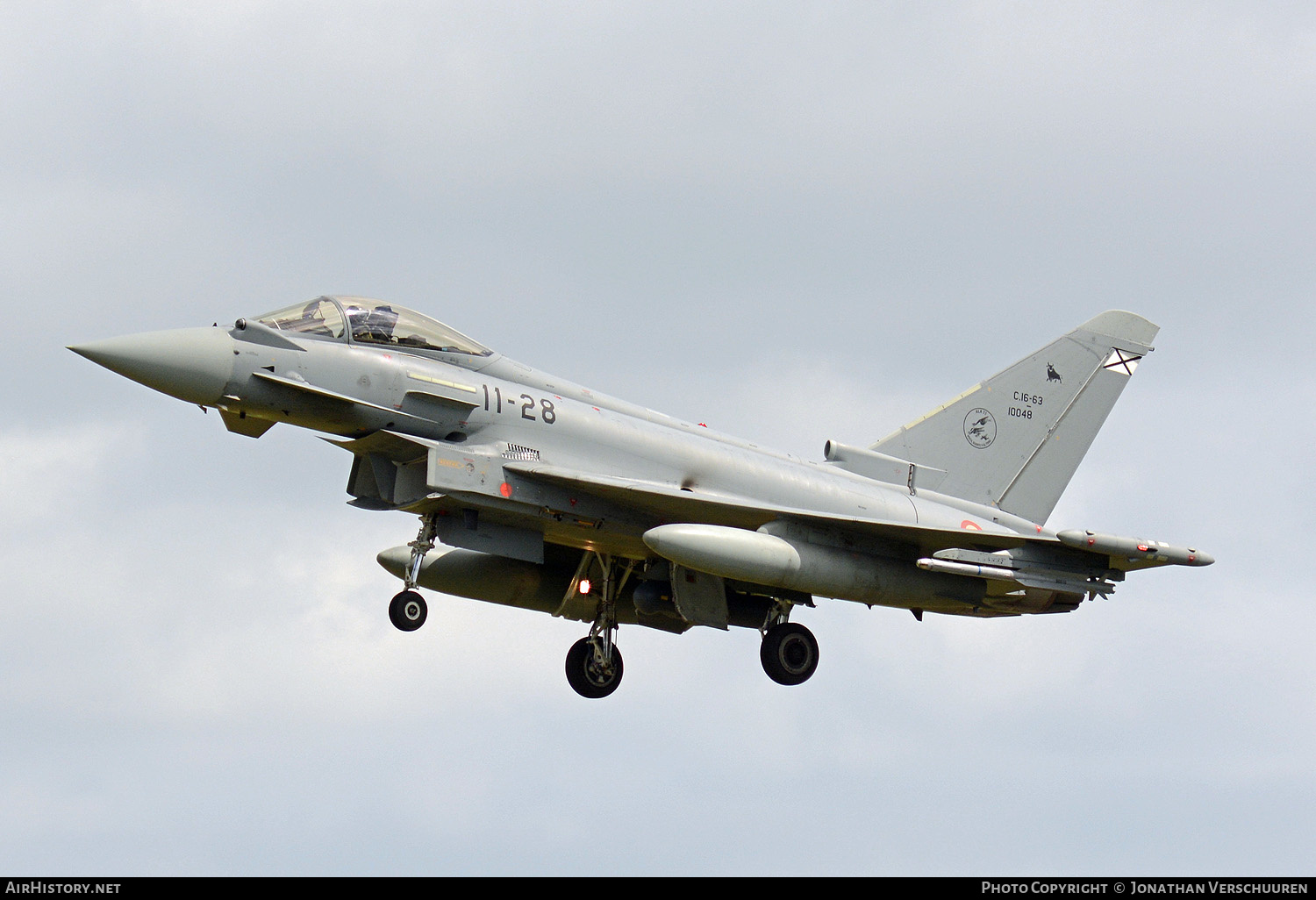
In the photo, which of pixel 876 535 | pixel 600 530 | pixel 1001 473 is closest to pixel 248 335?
pixel 600 530

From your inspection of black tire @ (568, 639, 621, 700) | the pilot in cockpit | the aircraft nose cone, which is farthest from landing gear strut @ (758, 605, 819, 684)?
the aircraft nose cone

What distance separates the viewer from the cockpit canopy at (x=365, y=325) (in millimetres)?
17828

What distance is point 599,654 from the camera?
70.7ft

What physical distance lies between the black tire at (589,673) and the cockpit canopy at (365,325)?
497 centimetres

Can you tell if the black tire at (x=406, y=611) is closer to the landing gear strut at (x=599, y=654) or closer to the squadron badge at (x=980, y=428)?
the landing gear strut at (x=599, y=654)

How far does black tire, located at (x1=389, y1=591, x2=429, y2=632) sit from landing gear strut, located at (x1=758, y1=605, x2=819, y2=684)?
17.3 feet

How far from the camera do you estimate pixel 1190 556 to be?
18.5m

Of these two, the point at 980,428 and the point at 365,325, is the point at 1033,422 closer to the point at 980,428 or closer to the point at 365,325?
the point at 980,428

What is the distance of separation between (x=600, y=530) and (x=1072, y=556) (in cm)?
591

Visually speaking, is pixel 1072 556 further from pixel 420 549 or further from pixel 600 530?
pixel 420 549

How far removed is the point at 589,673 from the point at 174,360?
7.54m

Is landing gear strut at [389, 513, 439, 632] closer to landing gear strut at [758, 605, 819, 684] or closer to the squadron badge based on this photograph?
landing gear strut at [758, 605, 819, 684]

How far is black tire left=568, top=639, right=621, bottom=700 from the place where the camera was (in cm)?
2159
